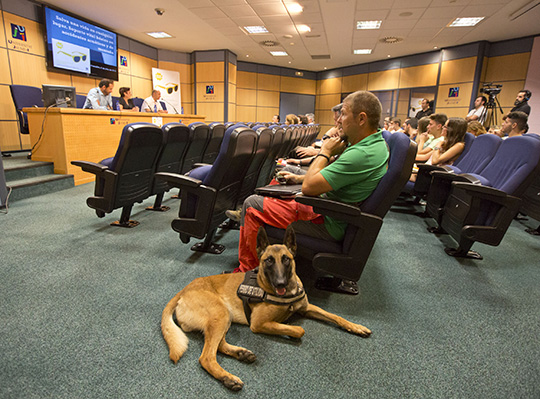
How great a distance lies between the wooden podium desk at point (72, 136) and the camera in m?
4.10

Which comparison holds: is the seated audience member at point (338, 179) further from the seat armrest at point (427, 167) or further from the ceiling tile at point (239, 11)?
the ceiling tile at point (239, 11)

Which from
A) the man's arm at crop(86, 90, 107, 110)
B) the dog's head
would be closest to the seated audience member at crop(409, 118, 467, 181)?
the dog's head

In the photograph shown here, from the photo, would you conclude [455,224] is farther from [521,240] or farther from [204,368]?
[204,368]

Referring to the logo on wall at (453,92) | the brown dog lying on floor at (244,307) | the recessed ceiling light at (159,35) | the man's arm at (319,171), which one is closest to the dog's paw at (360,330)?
the brown dog lying on floor at (244,307)

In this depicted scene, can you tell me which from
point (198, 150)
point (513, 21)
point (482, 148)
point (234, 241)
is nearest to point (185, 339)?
point (234, 241)

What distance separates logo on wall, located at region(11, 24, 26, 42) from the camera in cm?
578

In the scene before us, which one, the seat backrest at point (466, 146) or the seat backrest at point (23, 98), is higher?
the seat backrest at point (23, 98)

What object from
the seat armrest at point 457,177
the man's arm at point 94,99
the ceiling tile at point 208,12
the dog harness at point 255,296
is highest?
the ceiling tile at point 208,12

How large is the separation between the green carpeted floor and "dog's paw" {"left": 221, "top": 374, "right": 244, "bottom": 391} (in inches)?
1.3

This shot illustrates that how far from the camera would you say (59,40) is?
21.7 ft

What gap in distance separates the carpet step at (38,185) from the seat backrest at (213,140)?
6.81ft

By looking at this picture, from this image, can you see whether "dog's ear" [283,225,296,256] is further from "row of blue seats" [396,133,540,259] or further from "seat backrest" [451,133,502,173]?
"seat backrest" [451,133,502,173]

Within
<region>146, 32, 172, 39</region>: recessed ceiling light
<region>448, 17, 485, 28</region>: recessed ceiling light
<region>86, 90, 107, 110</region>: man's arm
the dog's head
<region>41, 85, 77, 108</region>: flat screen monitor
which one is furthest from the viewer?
<region>146, 32, 172, 39</region>: recessed ceiling light

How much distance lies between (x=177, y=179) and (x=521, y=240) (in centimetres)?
349
